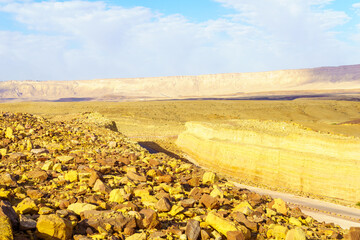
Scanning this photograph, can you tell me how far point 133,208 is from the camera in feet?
14.2

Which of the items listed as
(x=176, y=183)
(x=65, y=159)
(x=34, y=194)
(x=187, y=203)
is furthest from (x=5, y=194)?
(x=176, y=183)

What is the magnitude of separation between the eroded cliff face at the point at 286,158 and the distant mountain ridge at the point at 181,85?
130224mm

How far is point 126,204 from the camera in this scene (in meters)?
4.48

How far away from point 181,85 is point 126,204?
547ft

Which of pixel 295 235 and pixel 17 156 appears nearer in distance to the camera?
pixel 295 235

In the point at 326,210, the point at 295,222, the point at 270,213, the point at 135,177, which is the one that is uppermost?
the point at 135,177

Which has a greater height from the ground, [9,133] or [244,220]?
[9,133]

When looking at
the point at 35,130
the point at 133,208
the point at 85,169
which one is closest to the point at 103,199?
the point at 133,208

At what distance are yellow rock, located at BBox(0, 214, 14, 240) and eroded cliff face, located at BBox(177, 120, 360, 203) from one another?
35.7 feet

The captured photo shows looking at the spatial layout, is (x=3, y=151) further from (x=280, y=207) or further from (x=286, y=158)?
(x=286, y=158)

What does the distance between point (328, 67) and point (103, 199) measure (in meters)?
167

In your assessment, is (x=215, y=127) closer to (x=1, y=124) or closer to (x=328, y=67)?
(x=1, y=124)

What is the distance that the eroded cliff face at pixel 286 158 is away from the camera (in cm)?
1178

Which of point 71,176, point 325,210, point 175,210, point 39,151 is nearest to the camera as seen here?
point 175,210
